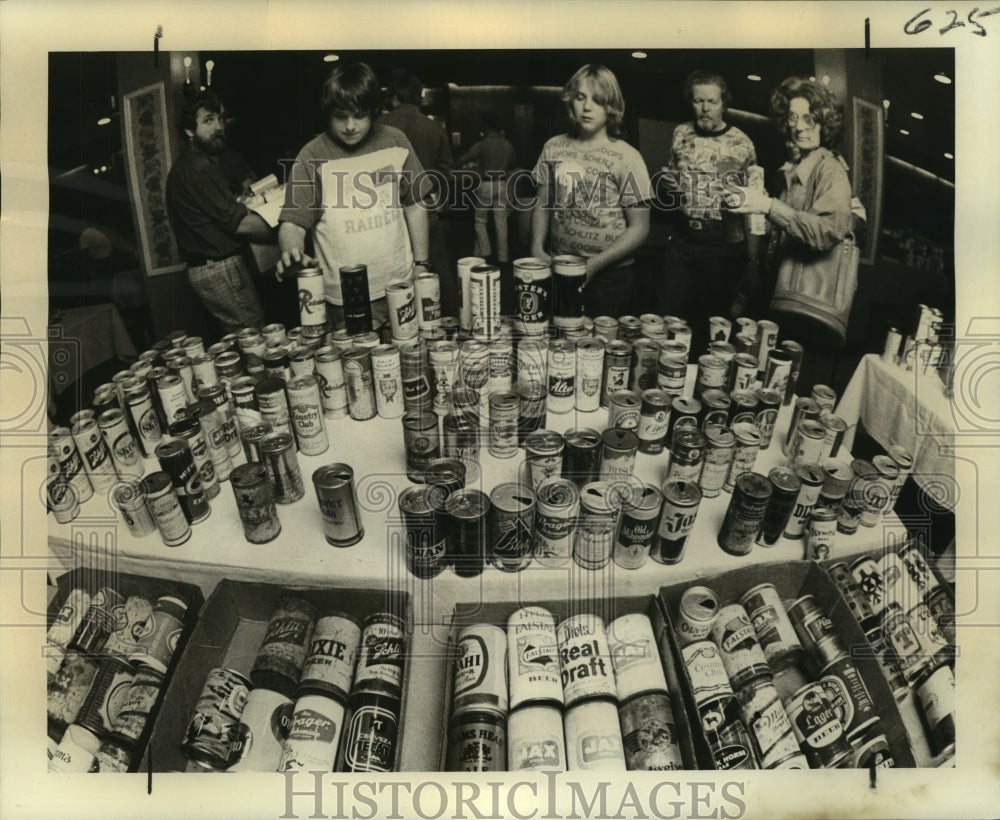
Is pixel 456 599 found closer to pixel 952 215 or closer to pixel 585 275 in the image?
pixel 585 275

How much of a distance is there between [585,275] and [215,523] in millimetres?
1219

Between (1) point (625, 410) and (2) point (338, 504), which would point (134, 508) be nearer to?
(2) point (338, 504)

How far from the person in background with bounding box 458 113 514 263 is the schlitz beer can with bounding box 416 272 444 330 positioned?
0.25m

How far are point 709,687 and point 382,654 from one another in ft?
2.31

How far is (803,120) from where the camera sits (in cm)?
152

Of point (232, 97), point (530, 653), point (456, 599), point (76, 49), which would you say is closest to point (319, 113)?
point (232, 97)

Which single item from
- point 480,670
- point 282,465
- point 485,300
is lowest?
point 480,670

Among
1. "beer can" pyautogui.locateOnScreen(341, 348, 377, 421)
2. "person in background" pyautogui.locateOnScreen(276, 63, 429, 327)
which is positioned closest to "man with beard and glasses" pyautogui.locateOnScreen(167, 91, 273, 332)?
"person in background" pyautogui.locateOnScreen(276, 63, 429, 327)

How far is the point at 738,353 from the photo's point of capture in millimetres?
1711

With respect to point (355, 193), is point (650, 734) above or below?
below

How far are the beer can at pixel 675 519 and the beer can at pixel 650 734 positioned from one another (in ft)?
0.99

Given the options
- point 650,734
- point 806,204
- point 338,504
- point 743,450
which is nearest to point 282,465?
point 338,504

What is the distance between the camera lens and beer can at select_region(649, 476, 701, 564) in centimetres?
124

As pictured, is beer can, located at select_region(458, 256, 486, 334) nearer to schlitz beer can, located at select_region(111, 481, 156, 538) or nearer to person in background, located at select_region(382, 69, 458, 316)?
person in background, located at select_region(382, 69, 458, 316)
